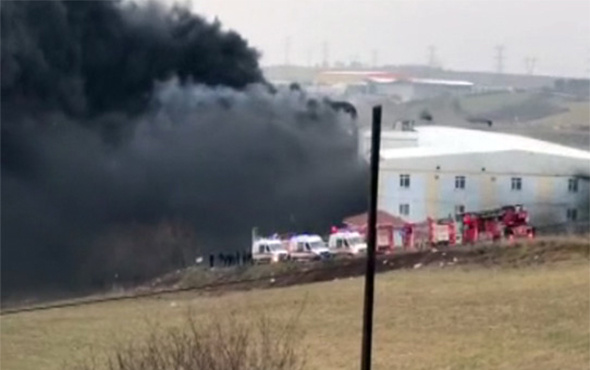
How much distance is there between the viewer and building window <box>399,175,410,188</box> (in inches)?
1208

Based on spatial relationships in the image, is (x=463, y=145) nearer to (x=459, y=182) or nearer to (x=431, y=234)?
(x=459, y=182)

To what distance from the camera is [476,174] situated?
3059cm

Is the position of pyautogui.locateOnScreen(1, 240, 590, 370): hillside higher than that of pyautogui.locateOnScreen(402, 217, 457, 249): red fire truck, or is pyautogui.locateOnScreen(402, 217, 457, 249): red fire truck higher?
pyautogui.locateOnScreen(402, 217, 457, 249): red fire truck

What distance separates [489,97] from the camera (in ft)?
113

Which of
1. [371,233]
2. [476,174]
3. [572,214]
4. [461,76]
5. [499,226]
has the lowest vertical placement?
[371,233]

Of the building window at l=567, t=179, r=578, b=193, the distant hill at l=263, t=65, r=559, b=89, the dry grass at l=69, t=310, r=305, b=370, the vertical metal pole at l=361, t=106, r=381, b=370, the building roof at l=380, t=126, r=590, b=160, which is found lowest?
the dry grass at l=69, t=310, r=305, b=370

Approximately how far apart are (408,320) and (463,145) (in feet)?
39.2

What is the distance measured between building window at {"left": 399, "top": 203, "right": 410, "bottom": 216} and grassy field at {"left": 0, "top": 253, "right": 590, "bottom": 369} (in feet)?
21.1

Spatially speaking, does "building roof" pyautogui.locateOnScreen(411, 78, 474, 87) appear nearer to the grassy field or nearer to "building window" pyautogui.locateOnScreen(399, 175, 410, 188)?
"building window" pyautogui.locateOnScreen(399, 175, 410, 188)

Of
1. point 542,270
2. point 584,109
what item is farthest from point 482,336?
point 584,109

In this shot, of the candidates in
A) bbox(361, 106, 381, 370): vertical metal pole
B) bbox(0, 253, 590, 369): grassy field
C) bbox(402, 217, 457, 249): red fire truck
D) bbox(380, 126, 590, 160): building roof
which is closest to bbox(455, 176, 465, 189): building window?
bbox(380, 126, 590, 160): building roof

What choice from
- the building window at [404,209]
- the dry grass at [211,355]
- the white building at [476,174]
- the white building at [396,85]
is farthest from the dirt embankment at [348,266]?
the dry grass at [211,355]

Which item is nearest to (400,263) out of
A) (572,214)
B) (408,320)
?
(572,214)

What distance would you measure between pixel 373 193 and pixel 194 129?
30.2 m
